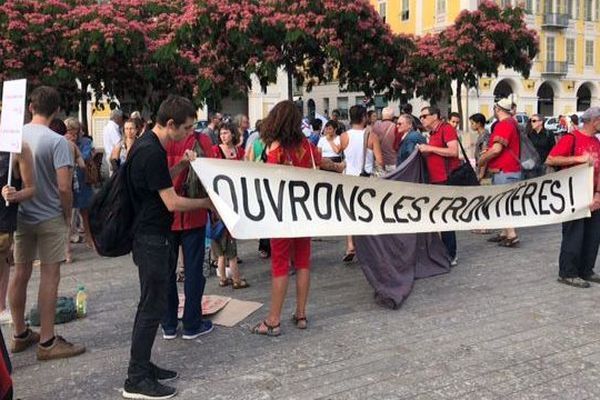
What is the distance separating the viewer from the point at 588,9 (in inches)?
2141

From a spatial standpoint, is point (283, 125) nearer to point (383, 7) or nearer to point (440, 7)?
point (440, 7)

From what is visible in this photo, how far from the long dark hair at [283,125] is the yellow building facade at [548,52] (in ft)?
145

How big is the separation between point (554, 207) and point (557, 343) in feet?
6.79

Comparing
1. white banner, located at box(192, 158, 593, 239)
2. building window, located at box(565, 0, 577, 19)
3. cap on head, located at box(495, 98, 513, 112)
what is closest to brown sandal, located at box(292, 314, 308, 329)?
white banner, located at box(192, 158, 593, 239)

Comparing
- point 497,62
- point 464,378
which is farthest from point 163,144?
point 497,62

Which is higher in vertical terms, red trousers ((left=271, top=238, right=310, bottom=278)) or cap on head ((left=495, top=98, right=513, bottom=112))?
cap on head ((left=495, top=98, right=513, bottom=112))

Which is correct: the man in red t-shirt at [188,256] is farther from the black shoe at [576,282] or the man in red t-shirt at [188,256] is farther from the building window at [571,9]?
the building window at [571,9]

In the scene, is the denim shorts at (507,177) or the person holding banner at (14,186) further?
the denim shorts at (507,177)

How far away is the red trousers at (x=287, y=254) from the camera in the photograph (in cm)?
495

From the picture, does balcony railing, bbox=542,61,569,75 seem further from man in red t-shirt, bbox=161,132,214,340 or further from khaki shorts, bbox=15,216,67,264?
khaki shorts, bbox=15,216,67,264

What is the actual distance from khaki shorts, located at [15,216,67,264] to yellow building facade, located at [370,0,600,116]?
45.1 metres

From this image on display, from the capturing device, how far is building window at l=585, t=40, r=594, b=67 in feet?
178

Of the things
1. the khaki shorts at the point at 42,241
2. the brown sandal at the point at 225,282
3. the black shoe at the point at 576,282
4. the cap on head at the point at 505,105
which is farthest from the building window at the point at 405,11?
the khaki shorts at the point at 42,241

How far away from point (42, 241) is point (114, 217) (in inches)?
36.9
